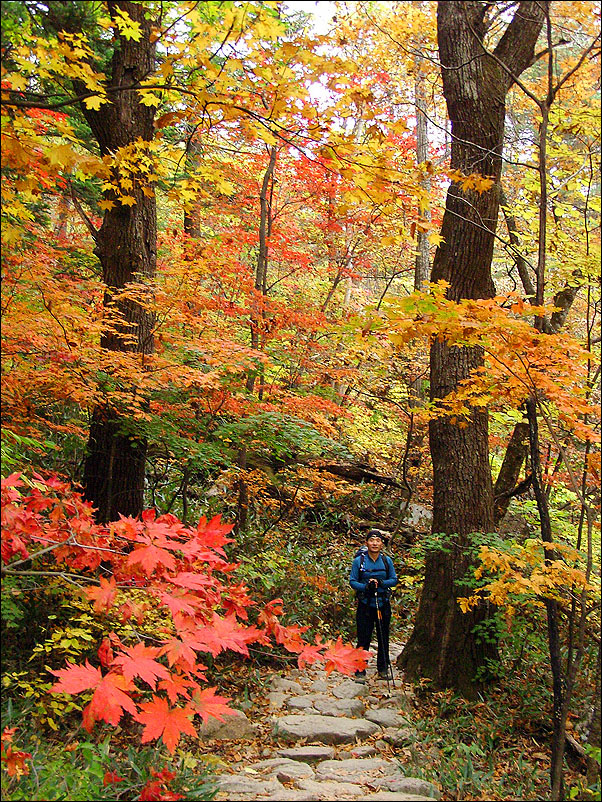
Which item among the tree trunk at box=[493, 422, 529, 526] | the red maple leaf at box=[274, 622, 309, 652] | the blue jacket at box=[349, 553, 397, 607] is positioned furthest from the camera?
the tree trunk at box=[493, 422, 529, 526]

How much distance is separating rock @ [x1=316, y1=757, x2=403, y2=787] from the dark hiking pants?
197 cm

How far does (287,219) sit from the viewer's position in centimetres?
1318

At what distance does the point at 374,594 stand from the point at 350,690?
98 centimetres

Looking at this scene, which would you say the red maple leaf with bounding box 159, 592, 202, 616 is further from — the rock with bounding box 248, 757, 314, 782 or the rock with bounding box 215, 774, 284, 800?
the rock with bounding box 248, 757, 314, 782

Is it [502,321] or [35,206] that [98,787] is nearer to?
[502,321]

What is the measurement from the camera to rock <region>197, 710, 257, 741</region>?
470cm

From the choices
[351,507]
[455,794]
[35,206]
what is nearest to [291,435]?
[455,794]

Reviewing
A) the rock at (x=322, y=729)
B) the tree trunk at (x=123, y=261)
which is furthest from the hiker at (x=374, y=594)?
the tree trunk at (x=123, y=261)

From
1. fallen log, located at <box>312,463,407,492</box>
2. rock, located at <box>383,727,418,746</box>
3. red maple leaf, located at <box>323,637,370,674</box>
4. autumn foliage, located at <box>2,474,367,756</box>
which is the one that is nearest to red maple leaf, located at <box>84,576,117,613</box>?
autumn foliage, located at <box>2,474,367,756</box>

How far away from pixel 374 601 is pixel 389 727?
1.46m

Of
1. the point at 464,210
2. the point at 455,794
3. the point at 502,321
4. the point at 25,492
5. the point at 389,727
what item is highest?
the point at 464,210

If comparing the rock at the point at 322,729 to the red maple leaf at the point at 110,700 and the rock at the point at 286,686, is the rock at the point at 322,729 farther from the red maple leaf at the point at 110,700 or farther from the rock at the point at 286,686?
the red maple leaf at the point at 110,700

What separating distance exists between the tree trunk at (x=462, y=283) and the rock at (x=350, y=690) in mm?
527

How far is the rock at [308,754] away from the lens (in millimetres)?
4336
